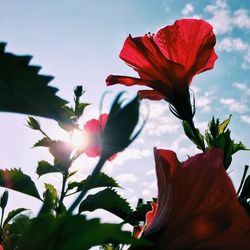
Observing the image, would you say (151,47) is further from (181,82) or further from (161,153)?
(161,153)

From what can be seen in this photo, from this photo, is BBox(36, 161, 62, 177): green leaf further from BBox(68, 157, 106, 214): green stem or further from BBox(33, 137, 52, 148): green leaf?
BBox(68, 157, 106, 214): green stem

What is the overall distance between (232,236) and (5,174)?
148 centimetres

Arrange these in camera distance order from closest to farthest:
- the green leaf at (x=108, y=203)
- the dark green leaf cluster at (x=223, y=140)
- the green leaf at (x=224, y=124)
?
the dark green leaf cluster at (x=223, y=140)
the green leaf at (x=224, y=124)
the green leaf at (x=108, y=203)

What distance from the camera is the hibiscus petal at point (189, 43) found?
1.14m

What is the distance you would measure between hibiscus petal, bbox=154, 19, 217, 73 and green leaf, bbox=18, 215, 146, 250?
922 mm

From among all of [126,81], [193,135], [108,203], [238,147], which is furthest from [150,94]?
[108,203]

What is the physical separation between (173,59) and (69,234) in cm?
97

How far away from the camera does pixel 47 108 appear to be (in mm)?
300

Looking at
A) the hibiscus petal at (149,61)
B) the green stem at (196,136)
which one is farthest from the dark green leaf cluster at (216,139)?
the hibiscus petal at (149,61)

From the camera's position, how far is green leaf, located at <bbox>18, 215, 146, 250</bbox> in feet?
0.83

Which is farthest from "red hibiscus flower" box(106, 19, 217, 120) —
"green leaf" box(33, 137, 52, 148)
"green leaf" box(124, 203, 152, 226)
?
"green leaf" box(33, 137, 52, 148)

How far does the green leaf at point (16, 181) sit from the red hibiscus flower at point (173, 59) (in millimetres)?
820

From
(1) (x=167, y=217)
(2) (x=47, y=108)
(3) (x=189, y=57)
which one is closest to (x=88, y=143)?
(2) (x=47, y=108)

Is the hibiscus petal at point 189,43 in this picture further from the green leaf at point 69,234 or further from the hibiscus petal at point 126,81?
the green leaf at point 69,234
